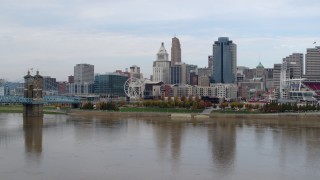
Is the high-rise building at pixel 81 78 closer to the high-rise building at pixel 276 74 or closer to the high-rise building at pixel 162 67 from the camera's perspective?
the high-rise building at pixel 162 67

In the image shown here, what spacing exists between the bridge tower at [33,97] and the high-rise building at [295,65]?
201 feet

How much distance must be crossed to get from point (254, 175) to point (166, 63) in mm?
90988

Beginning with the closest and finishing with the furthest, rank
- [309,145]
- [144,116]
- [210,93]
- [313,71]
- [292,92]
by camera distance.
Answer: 1. [309,145]
2. [144,116]
3. [292,92]
4. [210,93]
5. [313,71]

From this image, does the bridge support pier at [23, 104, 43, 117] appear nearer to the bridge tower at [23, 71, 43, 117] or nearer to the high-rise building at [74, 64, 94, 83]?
the bridge tower at [23, 71, 43, 117]

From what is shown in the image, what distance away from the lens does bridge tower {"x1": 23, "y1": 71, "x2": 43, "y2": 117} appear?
3403 centimetres

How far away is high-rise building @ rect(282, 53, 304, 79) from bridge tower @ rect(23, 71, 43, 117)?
61.3 metres

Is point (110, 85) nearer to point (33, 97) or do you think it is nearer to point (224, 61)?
point (224, 61)

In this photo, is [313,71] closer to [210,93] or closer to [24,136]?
[210,93]

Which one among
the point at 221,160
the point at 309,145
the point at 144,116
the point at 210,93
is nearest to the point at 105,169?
the point at 221,160

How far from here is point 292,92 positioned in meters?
60.9

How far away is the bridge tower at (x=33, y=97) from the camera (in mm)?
34031

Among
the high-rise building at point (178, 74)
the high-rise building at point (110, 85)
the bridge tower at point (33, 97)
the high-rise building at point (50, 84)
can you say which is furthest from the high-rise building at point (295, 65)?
the bridge tower at point (33, 97)

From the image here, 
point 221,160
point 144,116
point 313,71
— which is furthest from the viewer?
point 313,71

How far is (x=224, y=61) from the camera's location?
107625mm
